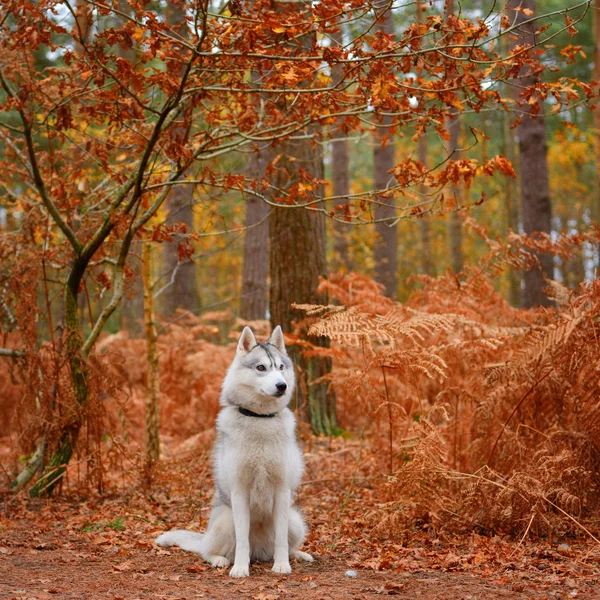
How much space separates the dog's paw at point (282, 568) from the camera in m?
5.31

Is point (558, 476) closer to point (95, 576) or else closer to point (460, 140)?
point (95, 576)

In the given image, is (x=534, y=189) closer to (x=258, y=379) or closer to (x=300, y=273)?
(x=300, y=273)

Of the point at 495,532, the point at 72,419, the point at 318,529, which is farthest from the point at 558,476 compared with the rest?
the point at 72,419

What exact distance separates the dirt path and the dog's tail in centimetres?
6

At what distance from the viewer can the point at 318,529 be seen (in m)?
6.63

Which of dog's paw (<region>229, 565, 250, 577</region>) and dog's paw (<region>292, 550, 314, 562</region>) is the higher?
dog's paw (<region>229, 565, 250, 577</region>)

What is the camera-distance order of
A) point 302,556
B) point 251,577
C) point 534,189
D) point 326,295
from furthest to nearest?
point 534,189
point 326,295
point 302,556
point 251,577

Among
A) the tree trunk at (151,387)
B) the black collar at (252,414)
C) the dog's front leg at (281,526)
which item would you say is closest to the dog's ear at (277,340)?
the black collar at (252,414)

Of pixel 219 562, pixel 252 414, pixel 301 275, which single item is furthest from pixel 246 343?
pixel 301 275

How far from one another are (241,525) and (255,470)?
431 mm

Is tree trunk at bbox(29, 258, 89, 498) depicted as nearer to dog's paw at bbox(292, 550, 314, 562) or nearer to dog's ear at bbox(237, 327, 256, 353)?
dog's ear at bbox(237, 327, 256, 353)

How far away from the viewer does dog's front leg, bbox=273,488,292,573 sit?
17.7 ft

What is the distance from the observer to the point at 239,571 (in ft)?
17.3

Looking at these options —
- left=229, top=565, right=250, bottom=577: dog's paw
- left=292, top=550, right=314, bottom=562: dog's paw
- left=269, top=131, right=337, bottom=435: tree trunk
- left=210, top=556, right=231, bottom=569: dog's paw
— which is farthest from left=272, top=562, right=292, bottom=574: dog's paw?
left=269, top=131, right=337, bottom=435: tree trunk
